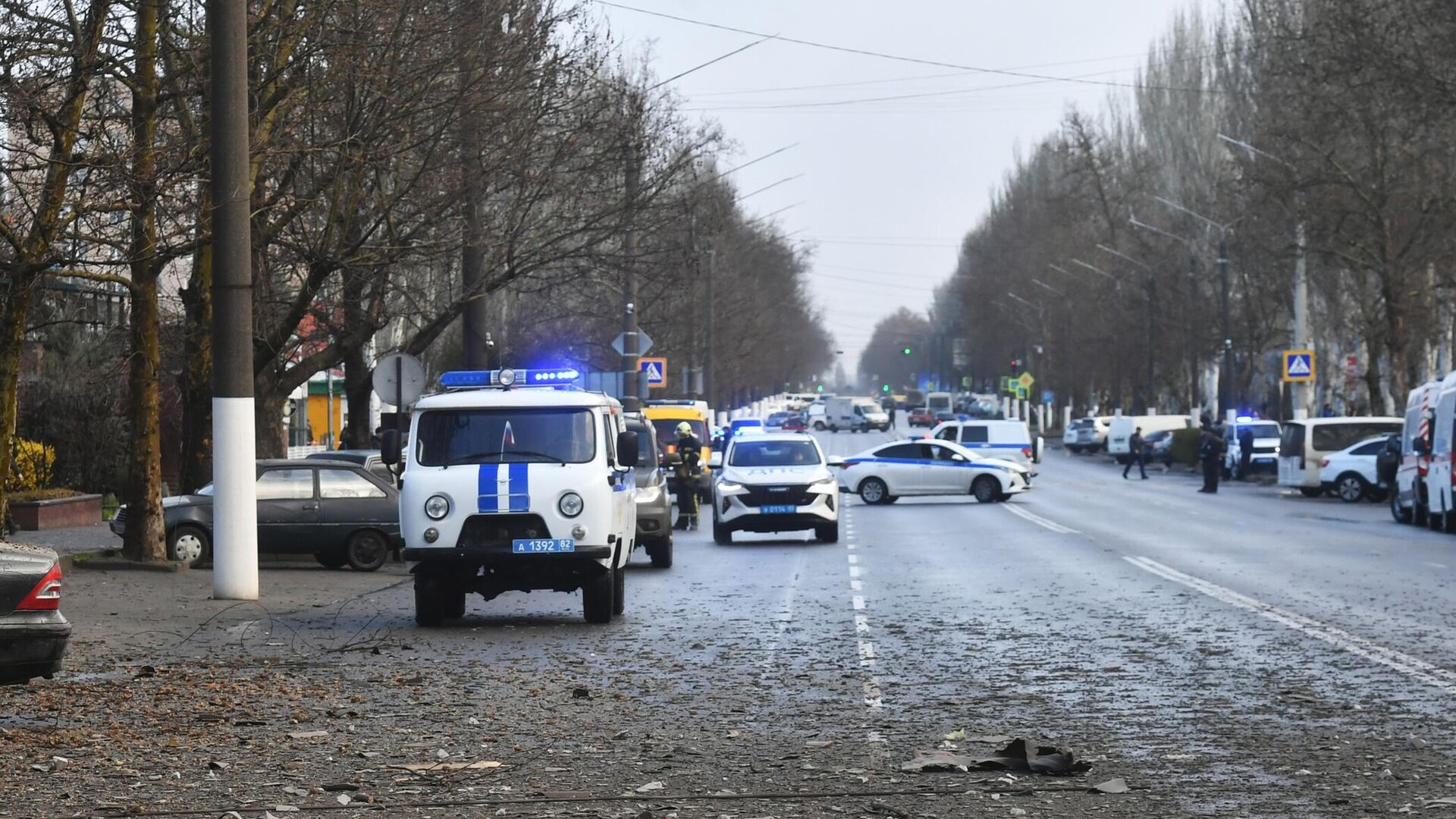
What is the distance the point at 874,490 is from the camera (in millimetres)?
45250

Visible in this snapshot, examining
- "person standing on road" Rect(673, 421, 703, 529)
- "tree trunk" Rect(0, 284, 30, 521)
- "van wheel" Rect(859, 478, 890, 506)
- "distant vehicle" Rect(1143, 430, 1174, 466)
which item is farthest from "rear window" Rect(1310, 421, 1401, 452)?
"tree trunk" Rect(0, 284, 30, 521)

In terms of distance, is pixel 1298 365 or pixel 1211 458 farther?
pixel 1298 365

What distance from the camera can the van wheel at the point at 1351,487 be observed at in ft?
148

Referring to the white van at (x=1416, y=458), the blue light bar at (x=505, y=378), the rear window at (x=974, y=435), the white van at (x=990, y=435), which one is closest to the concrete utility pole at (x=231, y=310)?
the blue light bar at (x=505, y=378)

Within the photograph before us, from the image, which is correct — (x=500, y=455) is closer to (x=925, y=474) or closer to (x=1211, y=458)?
(x=925, y=474)

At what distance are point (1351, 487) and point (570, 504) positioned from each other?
32363 millimetres

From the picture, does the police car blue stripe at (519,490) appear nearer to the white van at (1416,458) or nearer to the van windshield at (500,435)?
the van windshield at (500,435)

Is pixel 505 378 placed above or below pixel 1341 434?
above

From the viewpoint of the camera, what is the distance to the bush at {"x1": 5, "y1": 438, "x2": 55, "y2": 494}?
34719 millimetres

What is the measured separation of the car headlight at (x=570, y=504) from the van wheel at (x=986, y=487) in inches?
1155

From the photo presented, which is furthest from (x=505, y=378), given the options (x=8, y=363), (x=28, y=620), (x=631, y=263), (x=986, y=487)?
(x=986, y=487)

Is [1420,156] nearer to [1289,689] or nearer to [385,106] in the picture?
[385,106]

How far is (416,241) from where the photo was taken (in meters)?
26.9

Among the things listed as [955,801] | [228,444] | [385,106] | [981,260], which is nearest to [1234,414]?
[385,106]
